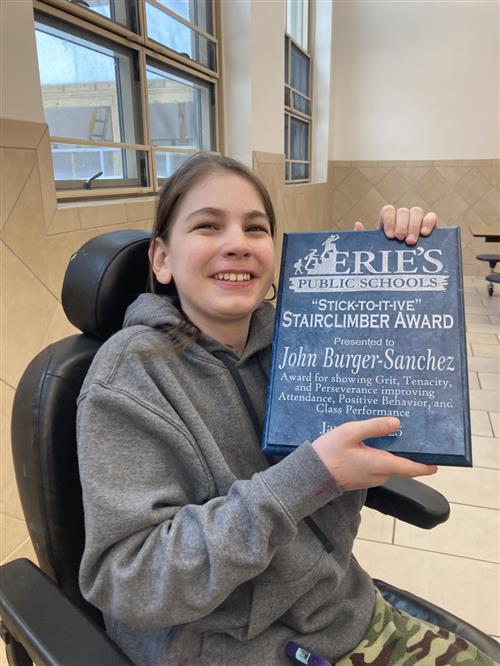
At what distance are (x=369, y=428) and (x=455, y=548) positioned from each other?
157 centimetres

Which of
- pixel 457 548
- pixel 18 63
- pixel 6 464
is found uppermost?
pixel 18 63

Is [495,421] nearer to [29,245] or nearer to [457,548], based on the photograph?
[457,548]

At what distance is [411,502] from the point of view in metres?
0.96

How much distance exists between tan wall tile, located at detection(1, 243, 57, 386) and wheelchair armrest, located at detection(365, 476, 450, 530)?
1.10m

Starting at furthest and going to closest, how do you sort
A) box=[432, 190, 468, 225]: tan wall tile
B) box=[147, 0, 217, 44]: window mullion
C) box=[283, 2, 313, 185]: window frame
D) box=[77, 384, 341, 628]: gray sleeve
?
box=[432, 190, 468, 225]: tan wall tile, box=[283, 2, 313, 185]: window frame, box=[147, 0, 217, 44]: window mullion, box=[77, 384, 341, 628]: gray sleeve

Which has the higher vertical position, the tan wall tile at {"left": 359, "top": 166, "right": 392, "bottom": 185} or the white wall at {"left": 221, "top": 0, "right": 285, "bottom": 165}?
the white wall at {"left": 221, "top": 0, "right": 285, "bottom": 165}

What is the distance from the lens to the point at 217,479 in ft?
2.53

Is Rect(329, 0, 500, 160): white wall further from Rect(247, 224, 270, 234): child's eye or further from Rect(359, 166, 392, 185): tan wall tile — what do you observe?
Rect(247, 224, 270, 234): child's eye

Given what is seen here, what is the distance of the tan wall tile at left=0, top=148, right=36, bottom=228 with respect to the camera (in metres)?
1.45

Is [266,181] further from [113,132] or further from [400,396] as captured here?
[400,396]

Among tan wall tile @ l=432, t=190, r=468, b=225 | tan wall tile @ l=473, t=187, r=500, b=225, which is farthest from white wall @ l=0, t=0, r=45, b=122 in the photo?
tan wall tile @ l=473, t=187, r=500, b=225

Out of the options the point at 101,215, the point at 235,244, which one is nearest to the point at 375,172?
the point at 101,215

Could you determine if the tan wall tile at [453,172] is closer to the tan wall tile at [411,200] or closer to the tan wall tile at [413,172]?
the tan wall tile at [413,172]

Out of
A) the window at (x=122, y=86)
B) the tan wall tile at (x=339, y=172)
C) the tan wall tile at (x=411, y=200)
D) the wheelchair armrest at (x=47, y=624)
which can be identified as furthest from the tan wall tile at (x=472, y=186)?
the wheelchair armrest at (x=47, y=624)
